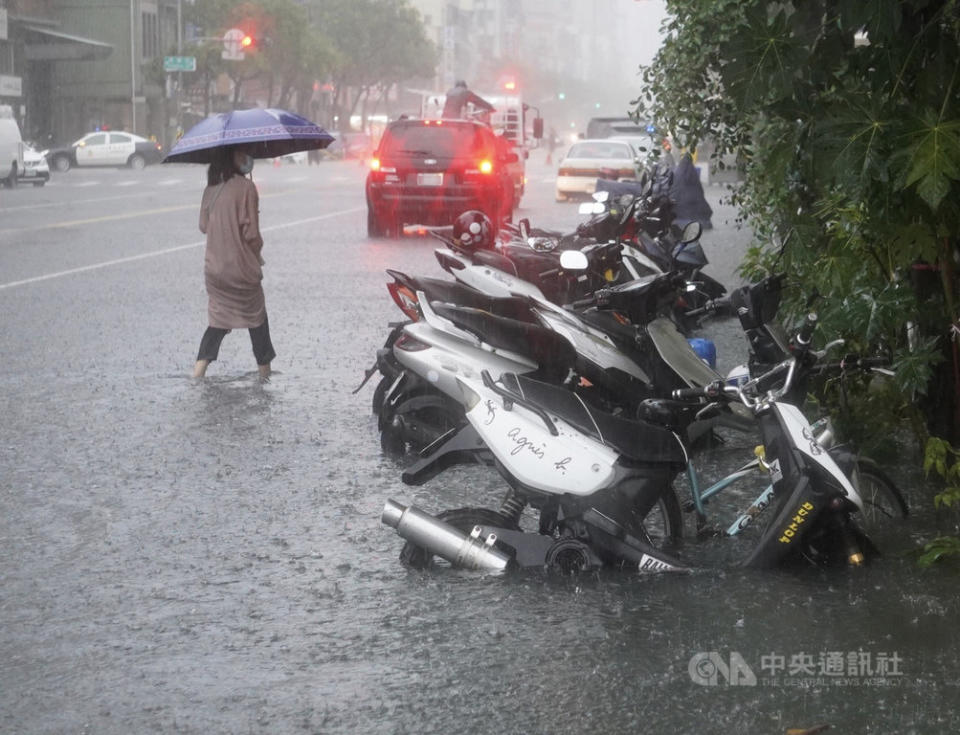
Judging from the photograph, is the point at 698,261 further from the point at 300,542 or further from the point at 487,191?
the point at 487,191

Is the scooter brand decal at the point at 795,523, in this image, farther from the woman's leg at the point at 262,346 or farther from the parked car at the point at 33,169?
the parked car at the point at 33,169

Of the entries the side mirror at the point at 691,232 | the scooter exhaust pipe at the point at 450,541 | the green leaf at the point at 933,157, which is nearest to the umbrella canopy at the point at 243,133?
the side mirror at the point at 691,232

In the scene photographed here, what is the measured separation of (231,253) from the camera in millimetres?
10945

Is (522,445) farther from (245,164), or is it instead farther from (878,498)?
(245,164)

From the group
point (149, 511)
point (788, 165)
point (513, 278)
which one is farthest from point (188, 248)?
point (788, 165)

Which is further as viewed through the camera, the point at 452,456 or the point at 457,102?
the point at 457,102

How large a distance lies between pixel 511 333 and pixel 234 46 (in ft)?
239

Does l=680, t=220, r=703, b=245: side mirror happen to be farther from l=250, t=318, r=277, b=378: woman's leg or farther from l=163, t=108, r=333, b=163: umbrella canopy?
l=250, t=318, r=277, b=378: woman's leg

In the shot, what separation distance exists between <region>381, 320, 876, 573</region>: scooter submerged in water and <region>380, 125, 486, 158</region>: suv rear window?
19388 mm

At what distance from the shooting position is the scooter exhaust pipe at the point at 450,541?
602 cm

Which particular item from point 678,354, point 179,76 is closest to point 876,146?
point 678,354

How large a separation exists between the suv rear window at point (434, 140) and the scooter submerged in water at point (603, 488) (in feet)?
63.6

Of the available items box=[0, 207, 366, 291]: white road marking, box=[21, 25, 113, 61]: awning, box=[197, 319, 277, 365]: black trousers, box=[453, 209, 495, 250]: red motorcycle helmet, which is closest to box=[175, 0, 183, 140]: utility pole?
box=[21, 25, 113, 61]: awning

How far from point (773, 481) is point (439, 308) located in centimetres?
205
